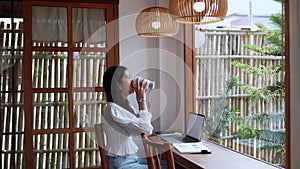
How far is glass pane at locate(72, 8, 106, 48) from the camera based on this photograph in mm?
3648

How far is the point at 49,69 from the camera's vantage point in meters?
3.61

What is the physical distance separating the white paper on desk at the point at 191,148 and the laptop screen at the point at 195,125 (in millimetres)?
133

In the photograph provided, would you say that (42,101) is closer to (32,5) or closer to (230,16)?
(32,5)

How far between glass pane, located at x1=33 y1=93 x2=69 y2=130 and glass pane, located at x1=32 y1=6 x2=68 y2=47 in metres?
0.50

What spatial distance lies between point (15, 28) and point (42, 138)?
42.2 inches

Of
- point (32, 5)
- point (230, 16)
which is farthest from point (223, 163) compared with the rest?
point (32, 5)

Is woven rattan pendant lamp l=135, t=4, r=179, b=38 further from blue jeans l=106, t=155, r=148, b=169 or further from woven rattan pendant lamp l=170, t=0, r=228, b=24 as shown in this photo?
blue jeans l=106, t=155, r=148, b=169

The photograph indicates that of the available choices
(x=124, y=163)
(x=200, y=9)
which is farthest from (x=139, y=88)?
(x=200, y=9)

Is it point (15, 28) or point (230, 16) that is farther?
point (15, 28)

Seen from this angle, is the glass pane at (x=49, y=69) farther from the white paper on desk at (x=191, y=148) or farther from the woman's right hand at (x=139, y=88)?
the white paper on desk at (x=191, y=148)

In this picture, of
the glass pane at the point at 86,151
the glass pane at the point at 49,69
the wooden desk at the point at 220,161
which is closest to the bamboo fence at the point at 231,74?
the wooden desk at the point at 220,161

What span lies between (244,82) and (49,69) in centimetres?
185

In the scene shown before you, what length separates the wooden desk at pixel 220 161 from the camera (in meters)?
2.40

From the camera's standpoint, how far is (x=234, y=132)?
3.09 metres
